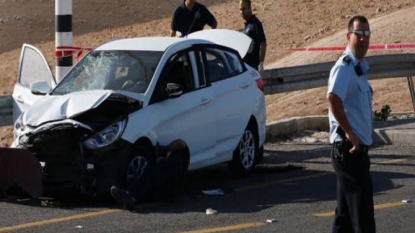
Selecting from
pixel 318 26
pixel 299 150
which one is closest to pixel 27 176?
pixel 299 150

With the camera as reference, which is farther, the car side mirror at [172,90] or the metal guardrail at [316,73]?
the metal guardrail at [316,73]

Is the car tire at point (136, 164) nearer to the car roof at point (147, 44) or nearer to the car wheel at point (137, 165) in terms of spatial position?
the car wheel at point (137, 165)

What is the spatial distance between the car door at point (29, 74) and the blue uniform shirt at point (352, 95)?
591 cm

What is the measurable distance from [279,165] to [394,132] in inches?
87.4

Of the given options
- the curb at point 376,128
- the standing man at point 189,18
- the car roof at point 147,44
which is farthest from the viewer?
the standing man at point 189,18

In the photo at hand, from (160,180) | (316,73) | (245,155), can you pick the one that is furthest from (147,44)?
(316,73)

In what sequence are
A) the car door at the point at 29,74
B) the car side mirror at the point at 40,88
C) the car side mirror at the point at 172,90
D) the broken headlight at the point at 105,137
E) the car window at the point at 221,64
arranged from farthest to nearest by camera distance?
the car door at the point at 29,74 → the car window at the point at 221,64 → the car side mirror at the point at 40,88 → the car side mirror at the point at 172,90 → the broken headlight at the point at 105,137

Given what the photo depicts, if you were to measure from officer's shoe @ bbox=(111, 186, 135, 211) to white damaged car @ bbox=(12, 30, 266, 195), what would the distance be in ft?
0.99

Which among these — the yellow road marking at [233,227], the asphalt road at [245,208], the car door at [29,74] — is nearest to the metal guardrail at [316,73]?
the asphalt road at [245,208]

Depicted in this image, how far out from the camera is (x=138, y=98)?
12.0 meters

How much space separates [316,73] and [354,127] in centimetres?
919

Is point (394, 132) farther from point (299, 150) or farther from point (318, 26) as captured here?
point (318, 26)

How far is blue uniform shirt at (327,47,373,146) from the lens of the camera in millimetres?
8375

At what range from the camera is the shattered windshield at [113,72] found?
1242 cm
